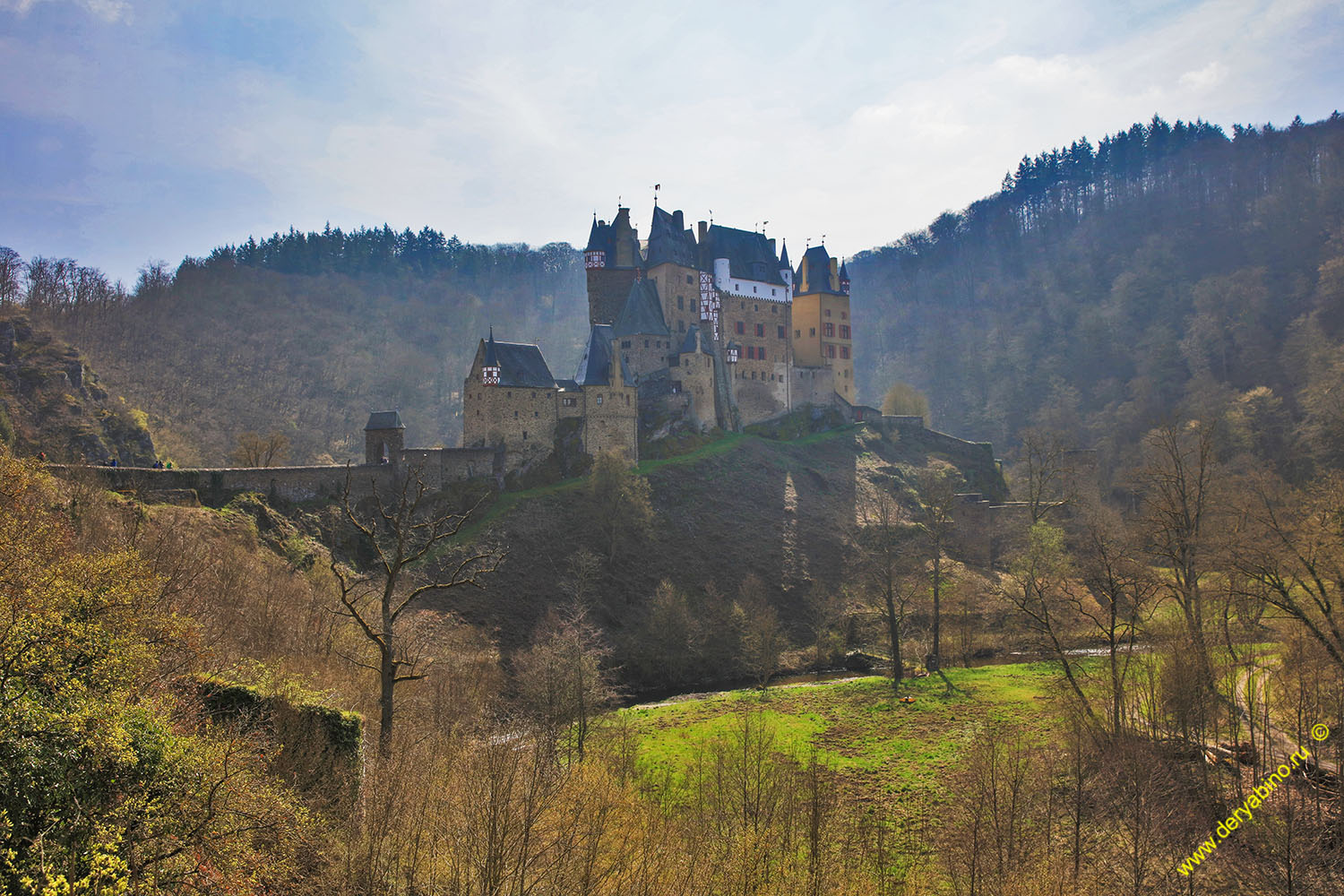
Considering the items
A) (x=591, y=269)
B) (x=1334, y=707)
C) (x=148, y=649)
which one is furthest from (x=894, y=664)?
(x=591, y=269)

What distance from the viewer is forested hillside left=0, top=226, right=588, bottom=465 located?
73.8 metres

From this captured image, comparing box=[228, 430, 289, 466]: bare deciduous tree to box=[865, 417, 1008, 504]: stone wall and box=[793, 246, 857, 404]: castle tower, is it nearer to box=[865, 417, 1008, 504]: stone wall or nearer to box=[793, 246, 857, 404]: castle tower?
box=[793, 246, 857, 404]: castle tower

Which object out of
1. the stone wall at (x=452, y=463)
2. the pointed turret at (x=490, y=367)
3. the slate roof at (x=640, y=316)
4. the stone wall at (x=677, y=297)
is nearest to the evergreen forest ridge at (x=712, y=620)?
the stone wall at (x=452, y=463)

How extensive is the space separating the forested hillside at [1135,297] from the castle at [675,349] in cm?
2836

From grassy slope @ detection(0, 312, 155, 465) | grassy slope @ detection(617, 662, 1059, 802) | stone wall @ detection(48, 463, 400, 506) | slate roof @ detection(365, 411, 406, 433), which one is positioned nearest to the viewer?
grassy slope @ detection(617, 662, 1059, 802)

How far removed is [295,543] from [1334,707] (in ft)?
115

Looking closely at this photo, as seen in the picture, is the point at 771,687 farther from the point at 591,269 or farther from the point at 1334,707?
the point at 591,269

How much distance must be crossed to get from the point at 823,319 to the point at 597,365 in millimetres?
24763

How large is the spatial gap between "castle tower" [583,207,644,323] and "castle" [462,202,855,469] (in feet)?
0.25

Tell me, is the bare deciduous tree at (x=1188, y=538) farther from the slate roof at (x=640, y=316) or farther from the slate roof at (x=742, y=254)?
the slate roof at (x=742, y=254)

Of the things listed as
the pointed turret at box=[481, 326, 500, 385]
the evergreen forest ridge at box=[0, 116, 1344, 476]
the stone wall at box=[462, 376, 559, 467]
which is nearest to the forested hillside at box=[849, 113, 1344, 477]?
the evergreen forest ridge at box=[0, 116, 1344, 476]

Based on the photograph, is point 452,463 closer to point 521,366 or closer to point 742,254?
point 521,366

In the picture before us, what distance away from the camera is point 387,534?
125 feet

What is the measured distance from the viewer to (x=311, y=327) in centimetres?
9856
